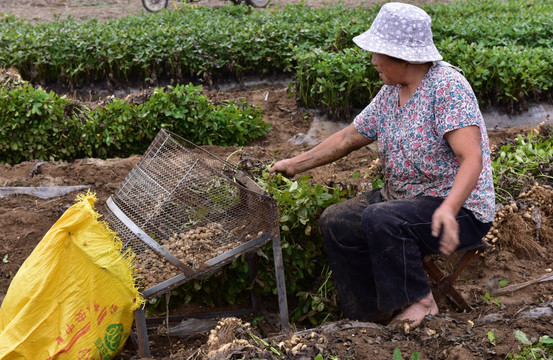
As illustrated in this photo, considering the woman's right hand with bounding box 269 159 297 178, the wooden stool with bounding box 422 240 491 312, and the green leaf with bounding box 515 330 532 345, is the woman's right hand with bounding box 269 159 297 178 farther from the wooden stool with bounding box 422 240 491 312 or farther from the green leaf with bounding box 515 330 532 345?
the green leaf with bounding box 515 330 532 345

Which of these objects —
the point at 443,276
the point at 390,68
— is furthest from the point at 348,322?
the point at 390,68

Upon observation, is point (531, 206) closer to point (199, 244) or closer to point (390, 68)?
point (390, 68)

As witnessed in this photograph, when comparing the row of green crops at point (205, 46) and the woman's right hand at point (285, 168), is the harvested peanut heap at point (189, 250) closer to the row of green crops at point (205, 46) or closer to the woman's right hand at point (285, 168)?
the woman's right hand at point (285, 168)

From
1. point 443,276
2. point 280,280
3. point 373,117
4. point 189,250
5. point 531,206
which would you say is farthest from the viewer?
point 531,206

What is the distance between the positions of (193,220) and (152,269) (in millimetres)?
296

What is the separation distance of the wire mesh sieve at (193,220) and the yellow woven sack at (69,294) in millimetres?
160

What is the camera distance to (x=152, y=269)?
296 centimetres

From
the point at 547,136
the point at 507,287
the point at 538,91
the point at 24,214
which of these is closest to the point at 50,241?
the point at 24,214

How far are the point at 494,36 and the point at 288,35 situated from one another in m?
2.66

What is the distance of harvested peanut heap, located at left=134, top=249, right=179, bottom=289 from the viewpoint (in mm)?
2932

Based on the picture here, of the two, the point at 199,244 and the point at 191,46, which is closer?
the point at 199,244

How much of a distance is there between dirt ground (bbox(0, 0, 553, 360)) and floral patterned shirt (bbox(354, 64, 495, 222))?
55 cm

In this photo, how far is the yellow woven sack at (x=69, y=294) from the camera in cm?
269

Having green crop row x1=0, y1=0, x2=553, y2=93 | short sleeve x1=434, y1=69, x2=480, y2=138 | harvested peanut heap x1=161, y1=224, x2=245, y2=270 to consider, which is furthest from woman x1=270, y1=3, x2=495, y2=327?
green crop row x1=0, y1=0, x2=553, y2=93
